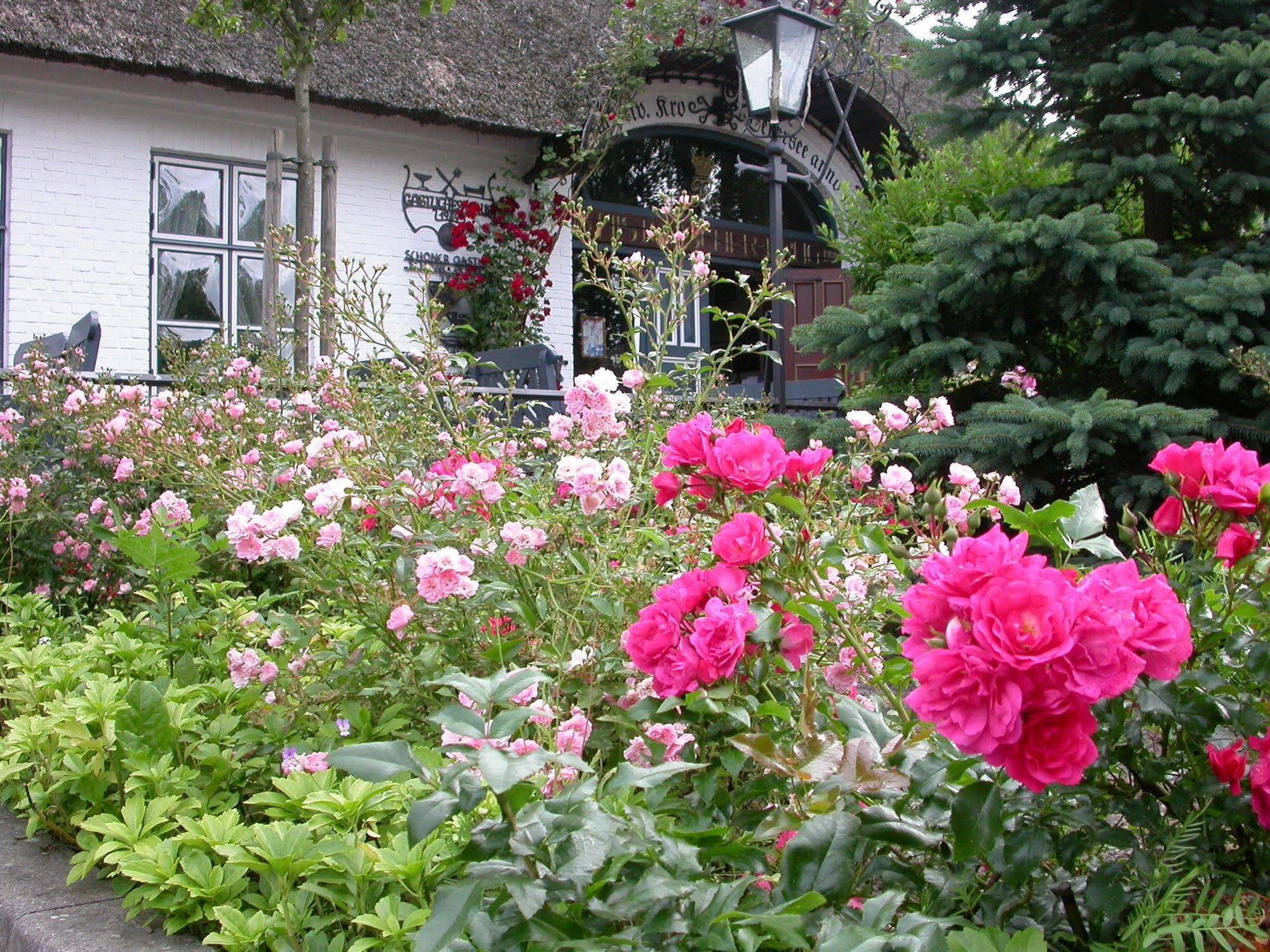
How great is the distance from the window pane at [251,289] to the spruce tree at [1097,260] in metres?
4.95

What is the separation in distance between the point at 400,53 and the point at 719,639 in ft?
28.8

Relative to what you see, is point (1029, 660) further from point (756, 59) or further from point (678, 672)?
point (756, 59)

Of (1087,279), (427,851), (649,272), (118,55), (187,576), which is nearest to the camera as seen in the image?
(427,851)

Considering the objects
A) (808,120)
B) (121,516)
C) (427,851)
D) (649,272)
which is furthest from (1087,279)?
(808,120)

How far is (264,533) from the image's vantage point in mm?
2035

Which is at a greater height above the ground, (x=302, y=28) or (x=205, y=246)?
(x=302, y=28)

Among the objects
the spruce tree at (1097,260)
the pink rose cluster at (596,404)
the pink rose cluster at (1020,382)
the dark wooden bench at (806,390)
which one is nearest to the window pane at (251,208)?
the dark wooden bench at (806,390)

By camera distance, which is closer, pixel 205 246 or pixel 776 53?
pixel 776 53

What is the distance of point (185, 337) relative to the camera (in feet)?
28.6

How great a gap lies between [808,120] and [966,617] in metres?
11.2

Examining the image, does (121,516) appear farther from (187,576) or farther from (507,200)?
(507,200)

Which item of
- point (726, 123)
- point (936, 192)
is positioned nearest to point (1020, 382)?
point (936, 192)

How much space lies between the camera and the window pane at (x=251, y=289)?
9039mm

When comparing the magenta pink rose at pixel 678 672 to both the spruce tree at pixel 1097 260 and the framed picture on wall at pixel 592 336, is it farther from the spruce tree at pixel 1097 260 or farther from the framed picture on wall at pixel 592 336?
the framed picture on wall at pixel 592 336
